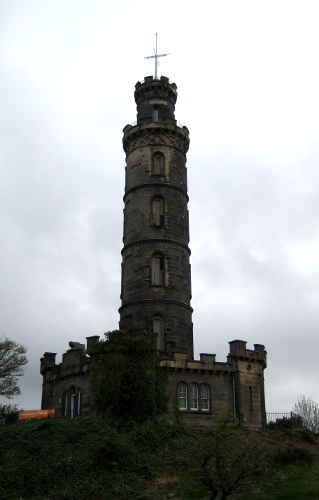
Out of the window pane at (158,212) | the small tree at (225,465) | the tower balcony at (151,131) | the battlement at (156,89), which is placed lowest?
the small tree at (225,465)

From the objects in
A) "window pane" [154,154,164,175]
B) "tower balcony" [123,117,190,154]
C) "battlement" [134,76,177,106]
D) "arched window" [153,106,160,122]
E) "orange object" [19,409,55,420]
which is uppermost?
"battlement" [134,76,177,106]

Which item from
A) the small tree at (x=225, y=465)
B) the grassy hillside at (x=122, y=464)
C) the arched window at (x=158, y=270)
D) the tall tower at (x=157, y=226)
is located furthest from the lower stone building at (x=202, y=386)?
the small tree at (x=225, y=465)

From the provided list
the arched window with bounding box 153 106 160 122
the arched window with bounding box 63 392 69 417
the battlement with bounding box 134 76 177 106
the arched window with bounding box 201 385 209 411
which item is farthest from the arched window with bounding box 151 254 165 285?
the battlement with bounding box 134 76 177 106

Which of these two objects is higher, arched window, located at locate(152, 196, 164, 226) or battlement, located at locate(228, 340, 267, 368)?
arched window, located at locate(152, 196, 164, 226)

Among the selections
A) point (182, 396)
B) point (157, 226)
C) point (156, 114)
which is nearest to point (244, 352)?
point (182, 396)

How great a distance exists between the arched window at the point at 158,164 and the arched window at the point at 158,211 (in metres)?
2.16

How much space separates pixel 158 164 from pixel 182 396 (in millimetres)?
17523

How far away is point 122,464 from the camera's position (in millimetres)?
30031

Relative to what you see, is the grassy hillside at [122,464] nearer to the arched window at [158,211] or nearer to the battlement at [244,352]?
the battlement at [244,352]

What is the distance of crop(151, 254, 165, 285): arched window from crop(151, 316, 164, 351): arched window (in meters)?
2.61

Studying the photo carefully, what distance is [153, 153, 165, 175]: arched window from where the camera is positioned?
4481cm

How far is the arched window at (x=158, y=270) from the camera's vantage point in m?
41.8

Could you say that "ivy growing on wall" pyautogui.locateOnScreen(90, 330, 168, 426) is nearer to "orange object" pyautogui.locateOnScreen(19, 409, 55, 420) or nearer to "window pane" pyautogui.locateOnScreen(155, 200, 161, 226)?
"orange object" pyautogui.locateOnScreen(19, 409, 55, 420)

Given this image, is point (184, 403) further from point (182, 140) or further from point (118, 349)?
point (182, 140)
